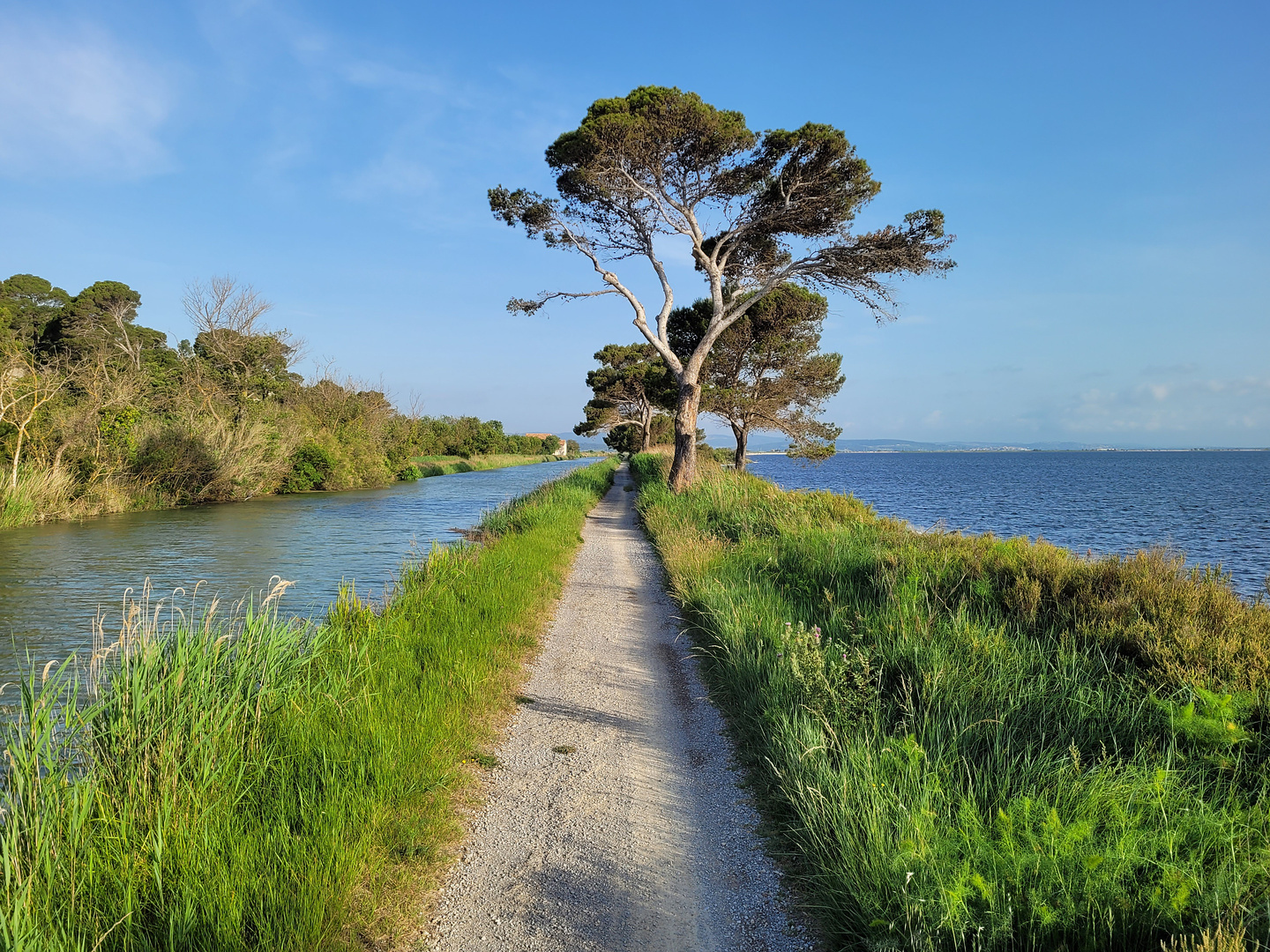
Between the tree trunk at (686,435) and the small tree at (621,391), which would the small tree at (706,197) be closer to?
the tree trunk at (686,435)

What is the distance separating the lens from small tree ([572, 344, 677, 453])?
45.6m

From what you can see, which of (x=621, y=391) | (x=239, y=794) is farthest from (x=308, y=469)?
(x=239, y=794)

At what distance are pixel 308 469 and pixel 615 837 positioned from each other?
3691 centimetres

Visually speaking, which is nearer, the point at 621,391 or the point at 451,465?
the point at 621,391

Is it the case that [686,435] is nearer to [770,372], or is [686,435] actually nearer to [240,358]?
[770,372]

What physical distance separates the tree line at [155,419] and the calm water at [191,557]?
1670 mm

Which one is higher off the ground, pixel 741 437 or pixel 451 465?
pixel 741 437

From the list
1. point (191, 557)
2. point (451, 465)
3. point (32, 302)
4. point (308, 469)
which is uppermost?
point (32, 302)

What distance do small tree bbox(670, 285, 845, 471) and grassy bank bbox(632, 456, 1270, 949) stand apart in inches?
799

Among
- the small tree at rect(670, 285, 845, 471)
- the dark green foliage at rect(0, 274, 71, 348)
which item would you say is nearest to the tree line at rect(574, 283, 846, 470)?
the small tree at rect(670, 285, 845, 471)

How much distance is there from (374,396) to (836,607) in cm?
5024

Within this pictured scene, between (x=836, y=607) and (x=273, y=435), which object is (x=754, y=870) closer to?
(x=836, y=607)

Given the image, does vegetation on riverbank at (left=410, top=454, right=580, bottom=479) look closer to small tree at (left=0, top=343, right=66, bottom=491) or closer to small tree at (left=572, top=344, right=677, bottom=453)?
small tree at (left=572, top=344, right=677, bottom=453)

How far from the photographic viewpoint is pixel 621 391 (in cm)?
4706
